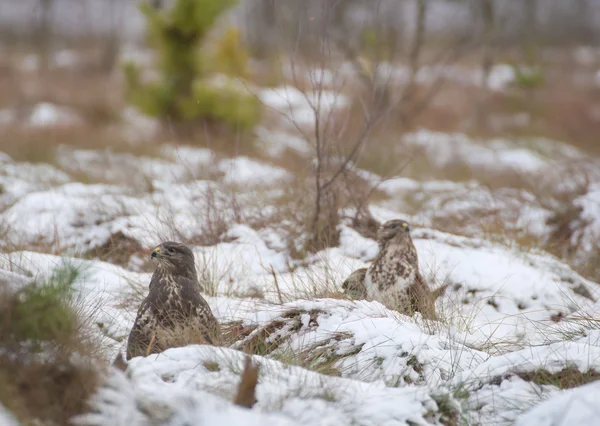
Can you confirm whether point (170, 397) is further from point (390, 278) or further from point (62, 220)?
point (62, 220)

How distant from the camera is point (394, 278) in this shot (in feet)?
13.7

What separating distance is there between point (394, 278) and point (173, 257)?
1520 millimetres

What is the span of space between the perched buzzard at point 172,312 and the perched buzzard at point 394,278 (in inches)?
47.5

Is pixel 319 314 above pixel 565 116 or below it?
below

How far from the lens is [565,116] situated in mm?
18547

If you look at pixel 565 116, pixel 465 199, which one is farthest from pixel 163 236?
pixel 565 116

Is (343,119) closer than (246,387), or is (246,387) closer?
(246,387)

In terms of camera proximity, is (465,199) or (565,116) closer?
(465,199)

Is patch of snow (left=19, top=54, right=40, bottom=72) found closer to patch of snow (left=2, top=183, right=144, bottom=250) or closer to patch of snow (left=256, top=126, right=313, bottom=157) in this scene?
patch of snow (left=256, top=126, right=313, bottom=157)

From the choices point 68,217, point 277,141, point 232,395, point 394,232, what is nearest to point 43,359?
point 232,395

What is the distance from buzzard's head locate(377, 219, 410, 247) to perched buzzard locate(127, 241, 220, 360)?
1445mm

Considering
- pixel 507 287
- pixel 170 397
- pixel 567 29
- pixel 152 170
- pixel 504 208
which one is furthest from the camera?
pixel 567 29

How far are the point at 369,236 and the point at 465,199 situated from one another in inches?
90.0

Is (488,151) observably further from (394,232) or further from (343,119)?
(394,232)
